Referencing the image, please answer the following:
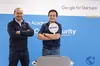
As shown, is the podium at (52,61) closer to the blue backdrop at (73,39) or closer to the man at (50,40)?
the man at (50,40)

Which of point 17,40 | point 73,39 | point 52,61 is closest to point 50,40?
point 17,40

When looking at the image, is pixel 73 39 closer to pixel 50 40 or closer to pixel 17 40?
pixel 50 40

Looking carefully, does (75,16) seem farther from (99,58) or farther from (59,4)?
(99,58)

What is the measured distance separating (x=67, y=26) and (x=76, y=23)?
217 millimetres

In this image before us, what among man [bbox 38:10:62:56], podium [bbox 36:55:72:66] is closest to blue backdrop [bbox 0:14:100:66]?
man [bbox 38:10:62:56]

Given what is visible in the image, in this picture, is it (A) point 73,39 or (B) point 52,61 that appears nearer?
(B) point 52,61

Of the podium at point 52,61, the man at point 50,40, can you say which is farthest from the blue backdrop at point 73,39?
the podium at point 52,61

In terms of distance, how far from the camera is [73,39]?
4945 mm

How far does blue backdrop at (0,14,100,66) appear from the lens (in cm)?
486

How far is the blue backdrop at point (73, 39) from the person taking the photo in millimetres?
4861

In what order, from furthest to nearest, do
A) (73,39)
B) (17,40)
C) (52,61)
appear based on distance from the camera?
(73,39) < (17,40) < (52,61)

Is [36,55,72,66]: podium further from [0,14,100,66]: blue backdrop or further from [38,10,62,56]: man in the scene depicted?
[0,14,100,66]: blue backdrop

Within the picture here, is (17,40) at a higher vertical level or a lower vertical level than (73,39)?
higher

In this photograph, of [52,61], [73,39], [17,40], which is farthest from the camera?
[73,39]
